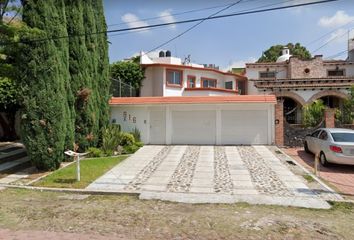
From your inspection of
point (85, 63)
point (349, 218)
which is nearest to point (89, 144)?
point (85, 63)

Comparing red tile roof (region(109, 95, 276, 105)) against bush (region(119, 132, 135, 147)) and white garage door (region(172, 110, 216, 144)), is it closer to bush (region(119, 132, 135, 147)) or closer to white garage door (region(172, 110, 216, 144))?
white garage door (region(172, 110, 216, 144))

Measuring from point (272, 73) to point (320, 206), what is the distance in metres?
26.4

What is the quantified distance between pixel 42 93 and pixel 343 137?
38.7 feet

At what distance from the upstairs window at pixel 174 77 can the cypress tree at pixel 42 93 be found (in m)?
14.4

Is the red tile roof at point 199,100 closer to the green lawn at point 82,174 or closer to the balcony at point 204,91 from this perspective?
the green lawn at point 82,174

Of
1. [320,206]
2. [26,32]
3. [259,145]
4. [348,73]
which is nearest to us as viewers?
[320,206]

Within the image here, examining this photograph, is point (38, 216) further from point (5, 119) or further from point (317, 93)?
point (317, 93)

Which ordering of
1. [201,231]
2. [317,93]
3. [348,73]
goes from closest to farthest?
[201,231] < [317,93] < [348,73]

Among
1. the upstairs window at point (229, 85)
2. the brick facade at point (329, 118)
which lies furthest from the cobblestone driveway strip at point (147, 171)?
the upstairs window at point (229, 85)

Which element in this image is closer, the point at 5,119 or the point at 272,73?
the point at 5,119

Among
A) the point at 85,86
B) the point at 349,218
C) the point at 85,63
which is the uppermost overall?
the point at 85,63

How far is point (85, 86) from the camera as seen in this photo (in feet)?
50.0

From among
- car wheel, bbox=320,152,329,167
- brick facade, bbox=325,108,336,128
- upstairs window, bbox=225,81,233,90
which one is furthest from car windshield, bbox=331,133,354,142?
upstairs window, bbox=225,81,233,90

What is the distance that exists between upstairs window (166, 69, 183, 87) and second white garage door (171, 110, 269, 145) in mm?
7462
